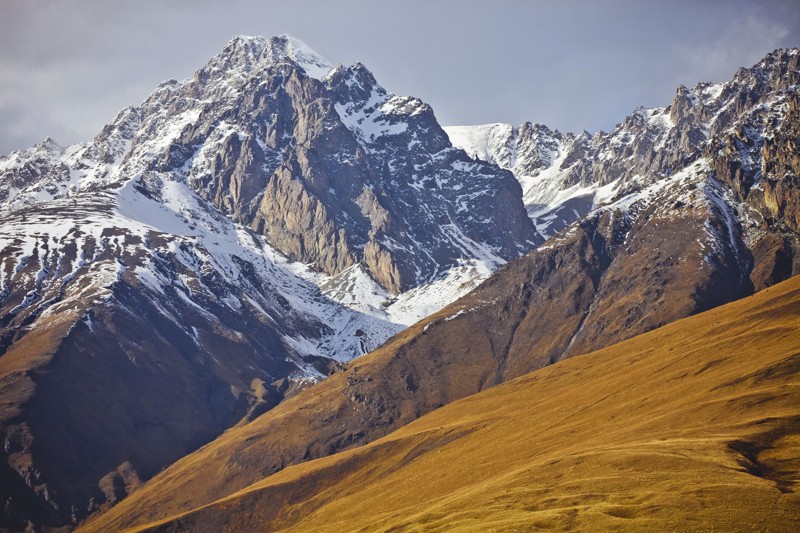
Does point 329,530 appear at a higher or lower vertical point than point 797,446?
higher

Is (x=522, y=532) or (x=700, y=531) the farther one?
(x=522, y=532)

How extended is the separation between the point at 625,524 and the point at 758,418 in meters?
60.0

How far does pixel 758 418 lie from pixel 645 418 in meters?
37.3

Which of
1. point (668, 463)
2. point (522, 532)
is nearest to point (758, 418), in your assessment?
point (668, 463)

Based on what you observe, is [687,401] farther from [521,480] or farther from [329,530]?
[329,530]

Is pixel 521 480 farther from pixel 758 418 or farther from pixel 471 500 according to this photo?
pixel 758 418

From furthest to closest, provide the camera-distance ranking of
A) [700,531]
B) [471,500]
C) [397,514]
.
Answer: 1. [397,514]
2. [471,500]
3. [700,531]

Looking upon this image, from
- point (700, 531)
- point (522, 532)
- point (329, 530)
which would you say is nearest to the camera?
point (700, 531)

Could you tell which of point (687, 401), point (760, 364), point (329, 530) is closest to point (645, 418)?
point (687, 401)

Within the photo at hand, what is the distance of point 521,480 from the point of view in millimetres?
159625

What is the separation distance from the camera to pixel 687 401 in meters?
196

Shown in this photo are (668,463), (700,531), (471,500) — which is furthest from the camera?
(471,500)

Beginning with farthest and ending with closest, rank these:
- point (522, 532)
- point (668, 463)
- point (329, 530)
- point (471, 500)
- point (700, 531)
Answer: point (329, 530)
point (471, 500)
point (668, 463)
point (522, 532)
point (700, 531)

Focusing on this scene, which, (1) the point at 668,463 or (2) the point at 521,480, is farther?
(2) the point at 521,480
